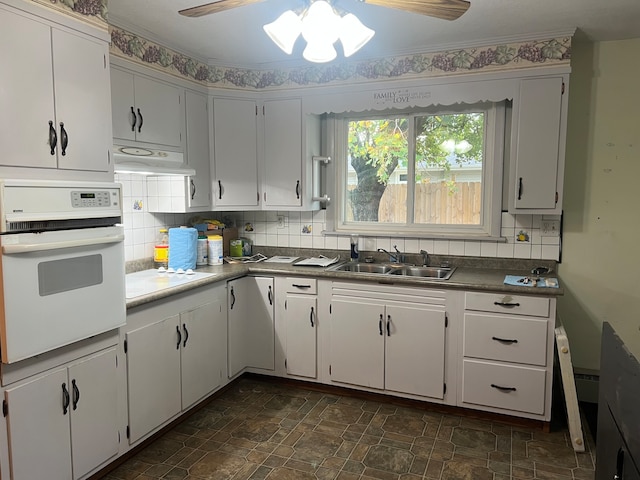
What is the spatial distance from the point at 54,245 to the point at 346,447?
1.85 meters

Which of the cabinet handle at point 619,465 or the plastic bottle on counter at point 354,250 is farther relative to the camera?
the plastic bottle on counter at point 354,250

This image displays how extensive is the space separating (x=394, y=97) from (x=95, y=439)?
274 centimetres

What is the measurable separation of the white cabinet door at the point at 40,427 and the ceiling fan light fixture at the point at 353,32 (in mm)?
1844

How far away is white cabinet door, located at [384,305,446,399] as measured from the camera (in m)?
3.04

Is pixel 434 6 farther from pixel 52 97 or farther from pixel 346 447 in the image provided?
pixel 346 447

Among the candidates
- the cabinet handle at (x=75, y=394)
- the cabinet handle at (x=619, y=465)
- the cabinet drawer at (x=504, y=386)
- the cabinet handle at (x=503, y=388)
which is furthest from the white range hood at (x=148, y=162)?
the cabinet handle at (x=619, y=465)

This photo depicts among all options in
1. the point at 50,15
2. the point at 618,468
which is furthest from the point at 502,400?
the point at 50,15

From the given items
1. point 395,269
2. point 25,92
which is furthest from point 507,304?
point 25,92

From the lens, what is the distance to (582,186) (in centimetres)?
318

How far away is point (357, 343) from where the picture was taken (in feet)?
10.7

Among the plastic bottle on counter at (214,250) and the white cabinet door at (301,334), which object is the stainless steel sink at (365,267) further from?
the plastic bottle on counter at (214,250)

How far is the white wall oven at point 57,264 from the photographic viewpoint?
1.82 m

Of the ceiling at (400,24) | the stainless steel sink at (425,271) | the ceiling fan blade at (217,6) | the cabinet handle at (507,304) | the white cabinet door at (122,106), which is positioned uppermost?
the ceiling at (400,24)

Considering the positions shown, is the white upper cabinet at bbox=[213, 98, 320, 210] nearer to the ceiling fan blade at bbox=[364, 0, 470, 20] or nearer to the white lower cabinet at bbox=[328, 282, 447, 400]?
the white lower cabinet at bbox=[328, 282, 447, 400]
